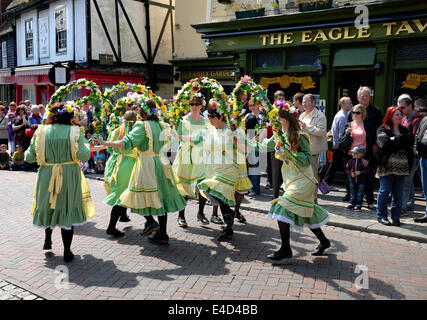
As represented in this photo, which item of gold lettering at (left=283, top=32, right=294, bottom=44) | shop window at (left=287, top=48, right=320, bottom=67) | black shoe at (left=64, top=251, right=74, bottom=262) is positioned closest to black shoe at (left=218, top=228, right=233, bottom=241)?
black shoe at (left=64, top=251, right=74, bottom=262)

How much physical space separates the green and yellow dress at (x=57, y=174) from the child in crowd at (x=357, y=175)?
15.9ft

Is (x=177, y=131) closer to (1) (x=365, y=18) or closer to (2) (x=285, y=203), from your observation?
(2) (x=285, y=203)

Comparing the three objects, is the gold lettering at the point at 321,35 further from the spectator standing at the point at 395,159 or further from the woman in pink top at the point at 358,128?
the spectator standing at the point at 395,159

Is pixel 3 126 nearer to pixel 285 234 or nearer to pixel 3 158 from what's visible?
pixel 3 158

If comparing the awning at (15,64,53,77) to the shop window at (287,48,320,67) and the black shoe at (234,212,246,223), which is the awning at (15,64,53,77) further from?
the black shoe at (234,212,246,223)

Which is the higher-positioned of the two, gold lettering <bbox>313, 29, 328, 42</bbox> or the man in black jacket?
gold lettering <bbox>313, 29, 328, 42</bbox>

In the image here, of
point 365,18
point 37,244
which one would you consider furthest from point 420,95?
point 37,244

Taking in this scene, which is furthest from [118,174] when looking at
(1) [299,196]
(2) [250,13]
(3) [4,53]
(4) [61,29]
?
(3) [4,53]

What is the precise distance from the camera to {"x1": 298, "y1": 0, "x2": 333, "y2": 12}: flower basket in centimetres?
1005

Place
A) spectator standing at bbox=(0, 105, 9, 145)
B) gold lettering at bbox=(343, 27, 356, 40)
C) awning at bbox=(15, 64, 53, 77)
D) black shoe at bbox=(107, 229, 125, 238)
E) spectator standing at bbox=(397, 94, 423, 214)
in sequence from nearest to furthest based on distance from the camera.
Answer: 1. black shoe at bbox=(107, 229, 125, 238)
2. spectator standing at bbox=(397, 94, 423, 214)
3. gold lettering at bbox=(343, 27, 356, 40)
4. spectator standing at bbox=(0, 105, 9, 145)
5. awning at bbox=(15, 64, 53, 77)

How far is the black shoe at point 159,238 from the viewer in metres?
5.76

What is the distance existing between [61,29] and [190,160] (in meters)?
15.4

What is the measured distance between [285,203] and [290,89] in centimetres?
706

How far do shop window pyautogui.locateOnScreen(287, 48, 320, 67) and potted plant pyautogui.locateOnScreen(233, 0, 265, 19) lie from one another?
143 cm
